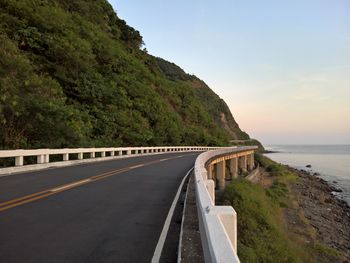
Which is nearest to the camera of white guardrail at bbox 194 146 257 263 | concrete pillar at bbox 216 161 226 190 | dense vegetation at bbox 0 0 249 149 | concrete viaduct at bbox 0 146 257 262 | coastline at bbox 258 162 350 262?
white guardrail at bbox 194 146 257 263

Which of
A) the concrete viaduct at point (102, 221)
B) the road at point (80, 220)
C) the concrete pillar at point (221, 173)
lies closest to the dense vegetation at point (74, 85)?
the concrete pillar at point (221, 173)

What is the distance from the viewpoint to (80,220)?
7781 mm

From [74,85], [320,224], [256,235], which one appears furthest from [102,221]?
[74,85]

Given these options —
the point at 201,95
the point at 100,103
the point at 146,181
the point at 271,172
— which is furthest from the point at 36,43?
the point at 201,95

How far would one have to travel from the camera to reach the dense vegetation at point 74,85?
23719 mm

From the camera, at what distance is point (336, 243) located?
920 inches

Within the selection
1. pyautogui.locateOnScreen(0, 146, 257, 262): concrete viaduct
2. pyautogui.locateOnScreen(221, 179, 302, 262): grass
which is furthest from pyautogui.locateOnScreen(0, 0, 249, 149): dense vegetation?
pyautogui.locateOnScreen(221, 179, 302, 262): grass

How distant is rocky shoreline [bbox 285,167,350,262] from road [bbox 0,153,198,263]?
447 inches

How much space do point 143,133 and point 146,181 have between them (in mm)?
28289

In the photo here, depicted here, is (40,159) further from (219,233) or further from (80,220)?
(219,233)

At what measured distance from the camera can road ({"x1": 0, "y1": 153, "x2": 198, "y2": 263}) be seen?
5.73m

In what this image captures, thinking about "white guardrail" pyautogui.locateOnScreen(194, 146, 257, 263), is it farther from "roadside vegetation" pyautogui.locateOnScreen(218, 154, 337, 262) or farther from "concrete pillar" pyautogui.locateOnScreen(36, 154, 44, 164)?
"concrete pillar" pyautogui.locateOnScreen(36, 154, 44, 164)

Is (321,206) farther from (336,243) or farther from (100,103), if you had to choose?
(100,103)

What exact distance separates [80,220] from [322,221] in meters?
25.6
